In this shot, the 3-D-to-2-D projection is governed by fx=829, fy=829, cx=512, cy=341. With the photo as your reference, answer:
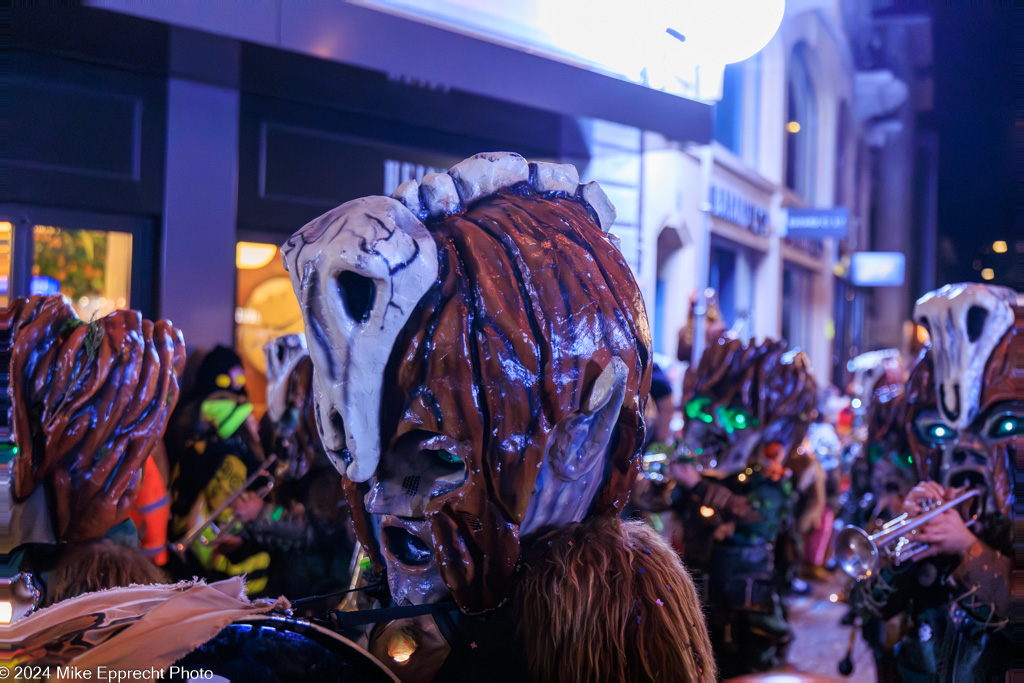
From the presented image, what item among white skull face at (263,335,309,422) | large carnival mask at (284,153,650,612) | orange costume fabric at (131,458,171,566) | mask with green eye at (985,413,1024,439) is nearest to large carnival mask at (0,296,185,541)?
orange costume fabric at (131,458,171,566)

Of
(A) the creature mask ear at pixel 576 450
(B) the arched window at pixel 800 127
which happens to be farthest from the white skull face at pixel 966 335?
(B) the arched window at pixel 800 127

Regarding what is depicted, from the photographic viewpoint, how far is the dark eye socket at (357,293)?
1.14 m

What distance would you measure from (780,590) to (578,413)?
317 cm

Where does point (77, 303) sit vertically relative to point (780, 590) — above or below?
above

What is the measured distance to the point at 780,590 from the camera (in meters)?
3.99

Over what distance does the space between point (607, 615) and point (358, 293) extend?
23.0 inches

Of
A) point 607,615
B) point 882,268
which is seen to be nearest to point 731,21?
point 607,615

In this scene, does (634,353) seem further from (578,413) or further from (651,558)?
(651,558)

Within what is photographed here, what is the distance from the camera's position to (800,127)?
1465 centimetres

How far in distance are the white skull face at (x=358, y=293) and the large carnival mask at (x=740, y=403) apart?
281cm

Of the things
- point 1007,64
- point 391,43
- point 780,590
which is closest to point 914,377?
point 1007,64

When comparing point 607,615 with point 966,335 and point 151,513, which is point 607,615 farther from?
point 966,335

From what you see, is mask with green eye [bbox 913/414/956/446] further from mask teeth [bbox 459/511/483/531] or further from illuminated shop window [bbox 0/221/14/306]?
illuminated shop window [bbox 0/221/14/306]

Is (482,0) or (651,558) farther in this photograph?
(482,0)
